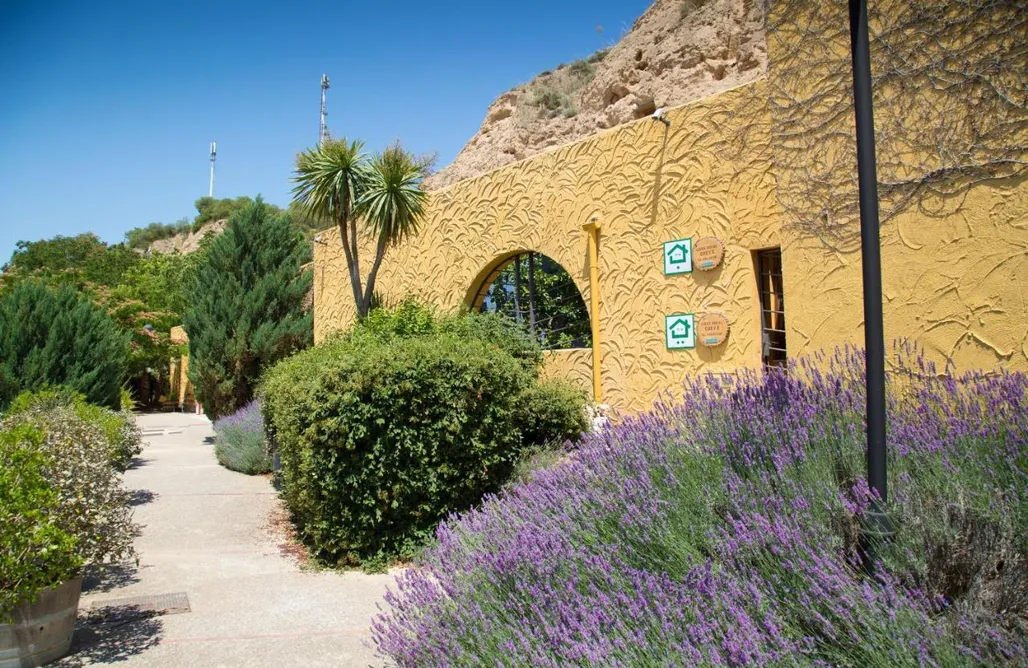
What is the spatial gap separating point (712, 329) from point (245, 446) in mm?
8451

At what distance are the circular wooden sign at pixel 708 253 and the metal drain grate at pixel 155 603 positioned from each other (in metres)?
6.08

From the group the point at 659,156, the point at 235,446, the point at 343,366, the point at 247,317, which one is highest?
the point at 659,156

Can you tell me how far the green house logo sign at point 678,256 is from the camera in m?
8.27

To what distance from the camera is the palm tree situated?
1162 centimetres

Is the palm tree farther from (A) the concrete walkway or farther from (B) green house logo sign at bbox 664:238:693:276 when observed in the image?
(B) green house logo sign at bbox 664:238:693:276

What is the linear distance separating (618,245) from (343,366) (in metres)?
4.34

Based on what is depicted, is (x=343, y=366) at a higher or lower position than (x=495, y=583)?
higher

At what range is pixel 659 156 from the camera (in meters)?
8.68

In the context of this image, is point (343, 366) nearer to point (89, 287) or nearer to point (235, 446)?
point (235, 446)

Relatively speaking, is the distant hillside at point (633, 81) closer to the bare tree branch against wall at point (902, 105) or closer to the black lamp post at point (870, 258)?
the bare tree branch against wall at point (902, 105)

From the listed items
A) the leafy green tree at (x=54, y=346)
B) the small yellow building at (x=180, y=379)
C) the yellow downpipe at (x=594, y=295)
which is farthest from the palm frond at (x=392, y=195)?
the small yellow building at (x=180, y=379)

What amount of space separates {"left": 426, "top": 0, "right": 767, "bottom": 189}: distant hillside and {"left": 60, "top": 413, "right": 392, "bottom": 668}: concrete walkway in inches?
486

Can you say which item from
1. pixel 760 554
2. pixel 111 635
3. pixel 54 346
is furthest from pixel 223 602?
pixel 54 346

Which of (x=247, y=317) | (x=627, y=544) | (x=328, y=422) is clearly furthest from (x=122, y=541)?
(x=247, y=317)
